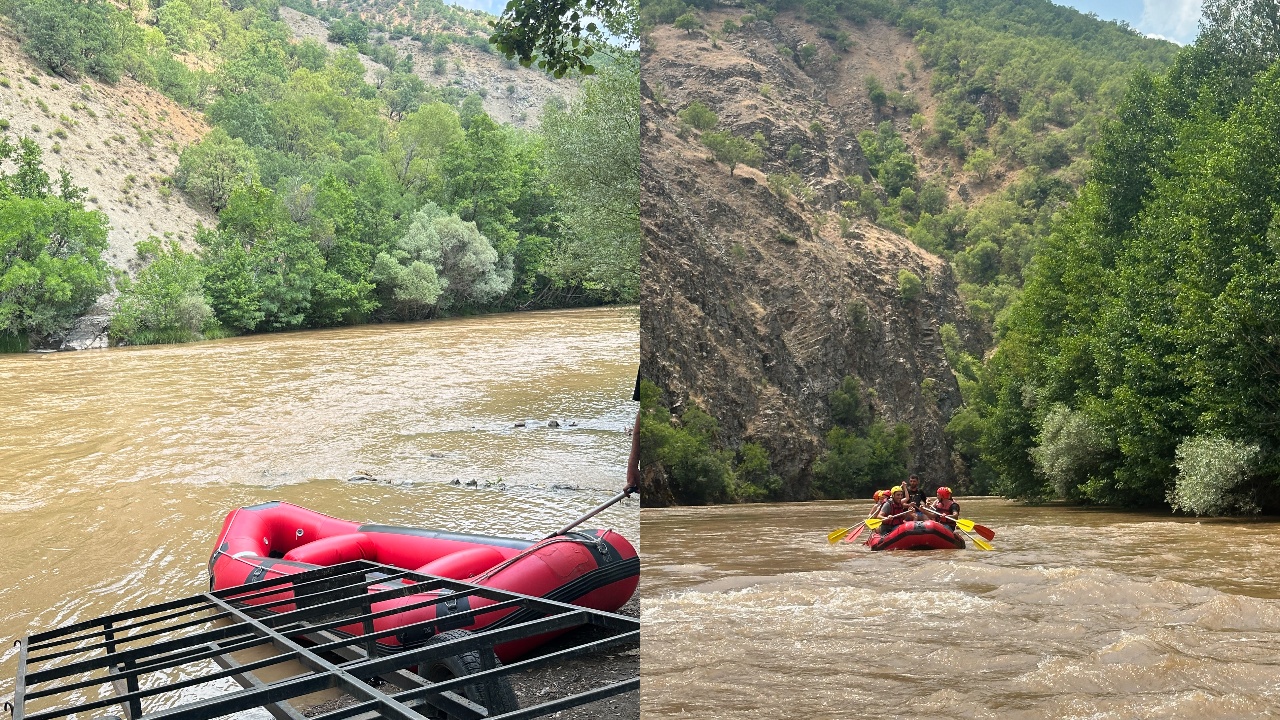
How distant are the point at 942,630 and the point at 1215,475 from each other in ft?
26.2

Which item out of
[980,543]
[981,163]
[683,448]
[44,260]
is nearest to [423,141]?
[44,260]

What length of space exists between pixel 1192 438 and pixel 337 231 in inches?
989

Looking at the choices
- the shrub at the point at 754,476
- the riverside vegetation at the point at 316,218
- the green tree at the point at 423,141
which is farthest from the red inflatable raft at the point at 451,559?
the green tree at the point at 423,141

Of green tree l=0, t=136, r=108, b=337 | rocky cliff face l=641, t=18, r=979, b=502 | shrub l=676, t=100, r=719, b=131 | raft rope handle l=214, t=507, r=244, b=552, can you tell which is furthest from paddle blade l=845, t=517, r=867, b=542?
green tree l=0, t=136, r=108, b=337

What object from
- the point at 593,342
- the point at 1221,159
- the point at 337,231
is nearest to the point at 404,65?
the point at 337,231

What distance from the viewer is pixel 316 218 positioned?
96.3 ft

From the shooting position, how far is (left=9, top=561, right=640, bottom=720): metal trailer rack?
1.53 m

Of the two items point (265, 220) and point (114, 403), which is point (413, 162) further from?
point (114, 403)

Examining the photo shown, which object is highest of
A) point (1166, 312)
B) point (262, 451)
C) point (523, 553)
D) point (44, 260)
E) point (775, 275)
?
point (1166, 312)

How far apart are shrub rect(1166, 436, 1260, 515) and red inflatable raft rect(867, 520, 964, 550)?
13.5ft

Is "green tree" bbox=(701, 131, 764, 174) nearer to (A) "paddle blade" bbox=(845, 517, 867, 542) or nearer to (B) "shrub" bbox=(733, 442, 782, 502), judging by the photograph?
(B) "shrub" bbox=(733, 442, 782, 502)

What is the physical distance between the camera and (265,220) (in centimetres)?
2838

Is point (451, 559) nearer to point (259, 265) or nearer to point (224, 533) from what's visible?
point (224, 533)

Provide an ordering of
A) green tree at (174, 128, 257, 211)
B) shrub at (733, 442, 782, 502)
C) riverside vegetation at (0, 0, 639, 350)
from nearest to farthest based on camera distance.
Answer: shrub at (733, 442, 782, 502) < riverside vegetation at (0, 0, 639, 350) < green tree at (174, 128, 257, 211)
